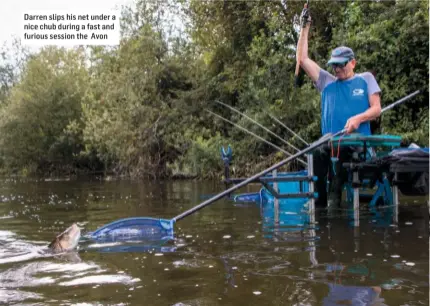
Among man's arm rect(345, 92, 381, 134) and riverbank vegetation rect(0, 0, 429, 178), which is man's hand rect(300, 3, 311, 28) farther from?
riverbank vegetation rect(0, 0, 429, 178)

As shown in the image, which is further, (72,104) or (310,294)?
→ (72,104)

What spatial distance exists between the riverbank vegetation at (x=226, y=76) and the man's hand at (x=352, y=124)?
28.0 feet

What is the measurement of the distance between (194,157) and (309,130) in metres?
6.43

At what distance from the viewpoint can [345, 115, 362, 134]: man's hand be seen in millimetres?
6355

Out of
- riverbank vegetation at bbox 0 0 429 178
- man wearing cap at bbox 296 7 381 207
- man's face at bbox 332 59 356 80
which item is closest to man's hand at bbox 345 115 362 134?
man wearing cap at bbox 296 7 381 207

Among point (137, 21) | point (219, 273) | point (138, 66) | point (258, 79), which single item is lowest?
point (219, 273)

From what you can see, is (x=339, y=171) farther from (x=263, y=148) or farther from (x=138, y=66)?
(x=138, y=66)

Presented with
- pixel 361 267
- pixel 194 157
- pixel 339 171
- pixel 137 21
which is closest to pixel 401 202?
pixel 339 171

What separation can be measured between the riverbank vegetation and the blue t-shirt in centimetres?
807

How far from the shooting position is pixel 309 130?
56.1 ft

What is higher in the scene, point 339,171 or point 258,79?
point 258,79

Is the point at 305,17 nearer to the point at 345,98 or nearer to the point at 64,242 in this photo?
the point at 345,98

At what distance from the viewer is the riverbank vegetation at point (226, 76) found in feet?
50.3

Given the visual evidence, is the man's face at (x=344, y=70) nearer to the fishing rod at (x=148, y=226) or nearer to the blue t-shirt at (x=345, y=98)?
the blue t-shirt at (x=345, y=98)
